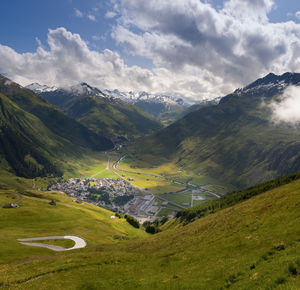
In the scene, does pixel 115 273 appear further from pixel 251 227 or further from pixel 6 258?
pixel 6 258

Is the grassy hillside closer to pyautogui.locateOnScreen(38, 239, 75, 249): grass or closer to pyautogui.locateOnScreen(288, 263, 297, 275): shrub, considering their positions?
pyautogui.locateOnScreen(288, 263, 297, 275): shrub

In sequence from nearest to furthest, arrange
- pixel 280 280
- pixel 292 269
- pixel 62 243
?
pixel 280 280, pixel 292 269, pixel 62 243

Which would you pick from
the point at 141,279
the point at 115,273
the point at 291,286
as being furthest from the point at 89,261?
the point at 291,286

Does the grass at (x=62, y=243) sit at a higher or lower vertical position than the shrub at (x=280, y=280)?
lower

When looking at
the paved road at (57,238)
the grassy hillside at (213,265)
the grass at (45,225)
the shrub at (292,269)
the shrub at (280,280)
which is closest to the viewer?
the shrub at (280,280)

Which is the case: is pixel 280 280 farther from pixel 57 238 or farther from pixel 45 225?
pixel 45 225

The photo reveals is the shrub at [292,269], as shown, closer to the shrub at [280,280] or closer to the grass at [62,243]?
the shrub at [280,280]

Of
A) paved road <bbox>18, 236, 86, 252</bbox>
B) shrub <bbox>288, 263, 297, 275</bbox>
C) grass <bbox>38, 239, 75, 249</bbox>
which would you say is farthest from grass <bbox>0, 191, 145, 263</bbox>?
shrub <bbox>288, 263, 297, 275</bbox>

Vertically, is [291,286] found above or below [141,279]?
above

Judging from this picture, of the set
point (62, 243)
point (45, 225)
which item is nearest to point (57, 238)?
point (62, 243)

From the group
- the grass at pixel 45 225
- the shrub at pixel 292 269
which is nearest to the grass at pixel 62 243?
the grass at pixel 45 225

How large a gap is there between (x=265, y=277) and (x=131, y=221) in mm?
170390

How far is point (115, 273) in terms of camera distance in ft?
120

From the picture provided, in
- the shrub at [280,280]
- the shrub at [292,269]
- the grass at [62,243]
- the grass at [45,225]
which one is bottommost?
the grass at [62,243]
